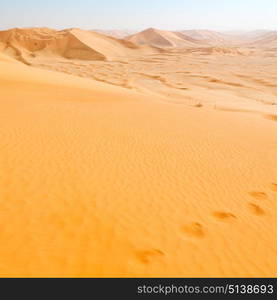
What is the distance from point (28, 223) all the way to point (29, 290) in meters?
0.81

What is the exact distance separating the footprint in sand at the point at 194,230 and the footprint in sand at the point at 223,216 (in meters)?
0.33

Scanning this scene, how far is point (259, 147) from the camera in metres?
6.38

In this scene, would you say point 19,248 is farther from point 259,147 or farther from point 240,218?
point 259,147

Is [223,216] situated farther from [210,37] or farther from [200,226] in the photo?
[210,37]

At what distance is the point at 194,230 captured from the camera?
337 centimetres

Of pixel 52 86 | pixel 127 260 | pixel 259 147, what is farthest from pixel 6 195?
pixel 52 86

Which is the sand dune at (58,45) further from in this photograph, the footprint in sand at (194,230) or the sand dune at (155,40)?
the footprint in sand at (194,230)

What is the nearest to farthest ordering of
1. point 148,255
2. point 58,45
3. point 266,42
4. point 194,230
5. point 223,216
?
point 148,255 → point 194,230 → point 223,216 → point 58,45 → point 266,42

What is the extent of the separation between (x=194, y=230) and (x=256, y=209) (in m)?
1.06

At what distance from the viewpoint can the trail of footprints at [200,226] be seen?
2.89 meters

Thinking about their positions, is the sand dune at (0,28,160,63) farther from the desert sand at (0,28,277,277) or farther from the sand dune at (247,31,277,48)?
the sand dune at (247,31,277,48)

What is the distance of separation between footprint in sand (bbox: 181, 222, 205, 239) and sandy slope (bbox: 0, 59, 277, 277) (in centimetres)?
1

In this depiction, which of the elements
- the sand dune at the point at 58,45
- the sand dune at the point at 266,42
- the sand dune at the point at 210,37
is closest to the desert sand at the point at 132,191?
the sand dune at the point at 58,45

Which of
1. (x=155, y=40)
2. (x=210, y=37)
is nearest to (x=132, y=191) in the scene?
(x=155, y=40)
